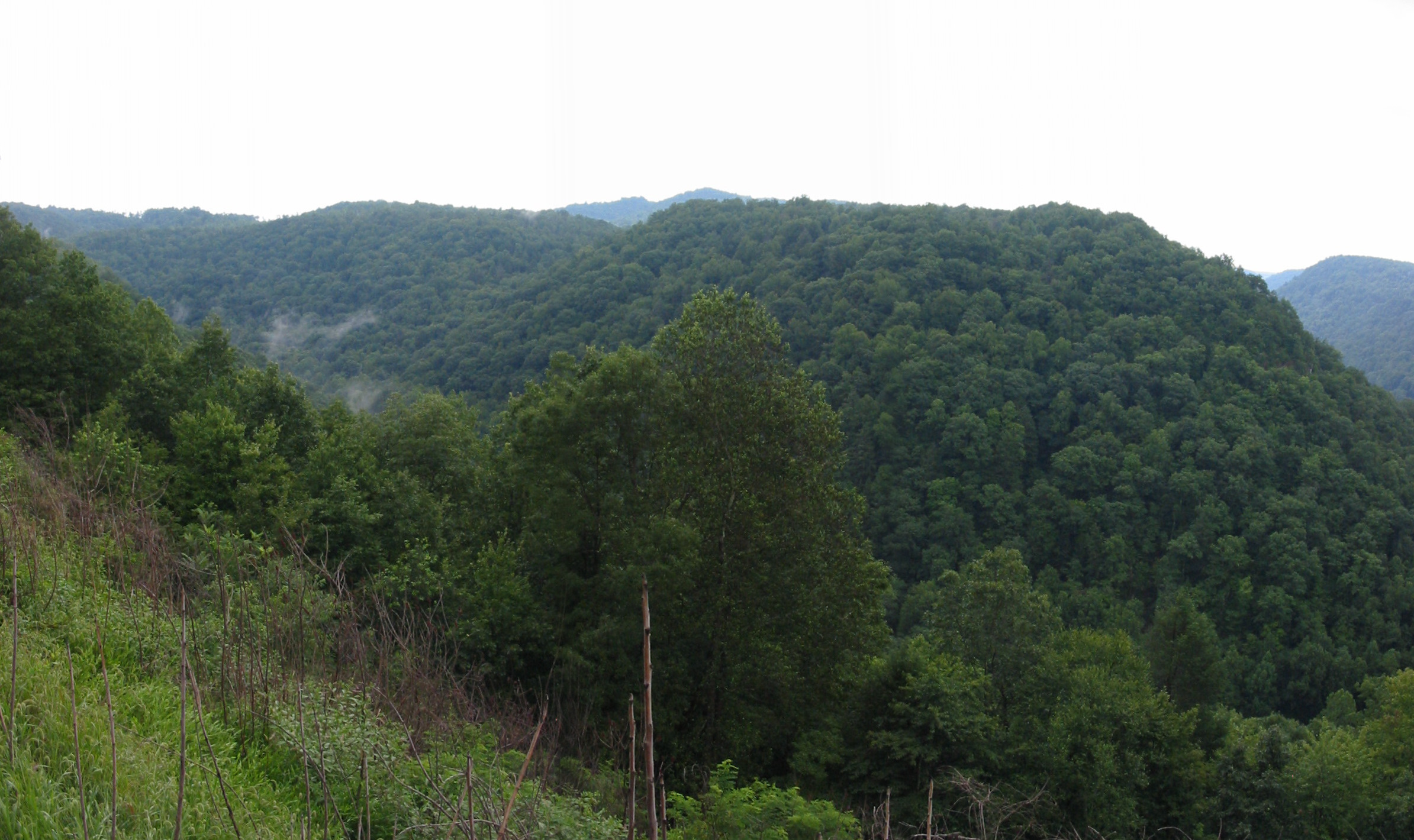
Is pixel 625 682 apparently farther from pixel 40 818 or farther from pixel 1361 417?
pixel 1361 417

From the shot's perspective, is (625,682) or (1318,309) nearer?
(625,682)

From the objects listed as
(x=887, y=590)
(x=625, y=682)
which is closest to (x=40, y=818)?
(x=625, y=682)

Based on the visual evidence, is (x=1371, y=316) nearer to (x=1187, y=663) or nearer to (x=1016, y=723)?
(x=1187, y=663)

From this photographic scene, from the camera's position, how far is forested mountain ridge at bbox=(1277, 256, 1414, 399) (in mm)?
125375

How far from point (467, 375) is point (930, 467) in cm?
4184

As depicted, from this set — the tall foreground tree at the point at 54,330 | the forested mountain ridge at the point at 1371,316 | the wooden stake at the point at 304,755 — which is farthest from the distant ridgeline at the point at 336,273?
the forested mountain ridge at the point at 1371,316

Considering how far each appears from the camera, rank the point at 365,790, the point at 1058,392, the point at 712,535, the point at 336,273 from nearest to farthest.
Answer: the point at 365,790
the point at 712,535
the point at 1058,392
the point at 336,273

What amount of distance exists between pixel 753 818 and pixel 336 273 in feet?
395

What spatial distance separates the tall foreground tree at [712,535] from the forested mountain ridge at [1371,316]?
436ft

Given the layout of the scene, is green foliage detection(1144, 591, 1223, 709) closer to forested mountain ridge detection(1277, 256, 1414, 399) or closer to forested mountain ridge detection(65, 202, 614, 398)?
forested mountain ridge detection(65, 202, 614, 398)

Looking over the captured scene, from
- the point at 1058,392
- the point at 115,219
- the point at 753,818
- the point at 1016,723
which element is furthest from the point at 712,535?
the point at 115,219

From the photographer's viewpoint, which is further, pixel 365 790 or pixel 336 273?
pixel 336 273

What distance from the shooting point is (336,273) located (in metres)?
111

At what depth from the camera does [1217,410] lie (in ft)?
176
